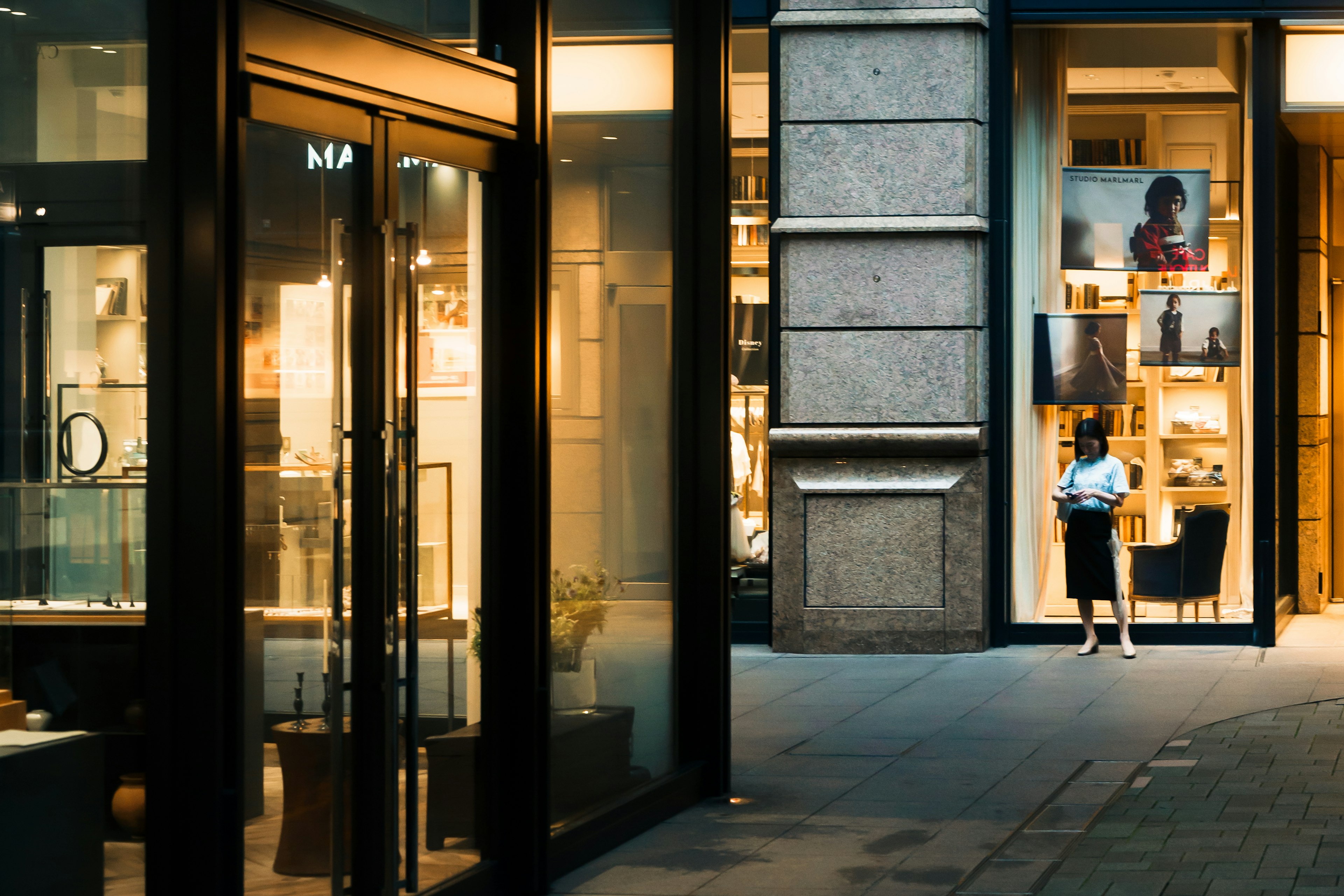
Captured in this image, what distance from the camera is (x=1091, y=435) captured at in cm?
1192

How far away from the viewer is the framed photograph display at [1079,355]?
12.4m

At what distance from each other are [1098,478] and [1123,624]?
992 mm

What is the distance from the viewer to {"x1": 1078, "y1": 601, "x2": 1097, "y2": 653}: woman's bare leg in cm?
1195

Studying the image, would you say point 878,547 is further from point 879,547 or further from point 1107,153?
point 1107,153

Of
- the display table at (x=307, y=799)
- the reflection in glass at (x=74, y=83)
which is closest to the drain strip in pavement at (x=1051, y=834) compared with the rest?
the display table at (x=307, y=799)

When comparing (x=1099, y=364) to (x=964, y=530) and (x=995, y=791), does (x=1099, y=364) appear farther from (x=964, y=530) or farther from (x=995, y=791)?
(x=995, y=791)

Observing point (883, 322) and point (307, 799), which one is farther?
point (883, 322)

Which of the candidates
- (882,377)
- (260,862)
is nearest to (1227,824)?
(260,862)

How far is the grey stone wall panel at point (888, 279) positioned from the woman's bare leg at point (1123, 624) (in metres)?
2.11

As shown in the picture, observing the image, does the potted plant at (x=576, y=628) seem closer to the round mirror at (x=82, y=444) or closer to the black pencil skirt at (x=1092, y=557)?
the round mirror at (x=82, y=444)

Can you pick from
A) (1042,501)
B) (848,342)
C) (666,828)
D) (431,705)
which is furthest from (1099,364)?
(431,705)

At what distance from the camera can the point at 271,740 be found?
4.57m

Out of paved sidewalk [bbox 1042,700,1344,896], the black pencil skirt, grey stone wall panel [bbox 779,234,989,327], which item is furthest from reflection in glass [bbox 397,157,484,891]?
the black pencil skirt

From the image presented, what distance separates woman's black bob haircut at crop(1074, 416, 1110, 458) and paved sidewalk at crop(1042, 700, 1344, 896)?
3274 mm
